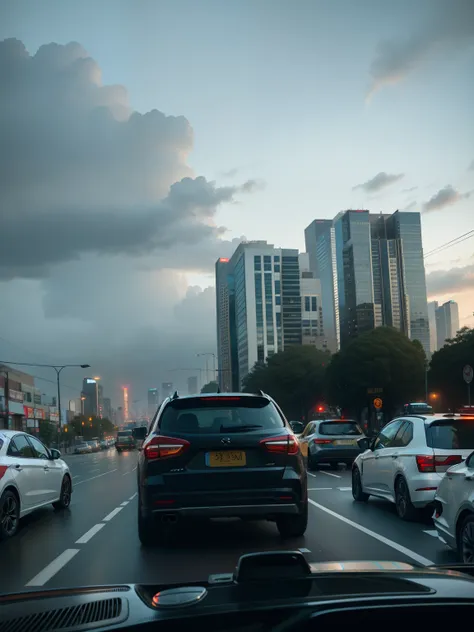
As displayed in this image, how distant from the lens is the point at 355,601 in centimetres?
210

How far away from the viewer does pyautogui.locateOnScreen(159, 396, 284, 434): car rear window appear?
7895 millimetres

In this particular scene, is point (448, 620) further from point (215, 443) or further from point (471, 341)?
point (471, 341)

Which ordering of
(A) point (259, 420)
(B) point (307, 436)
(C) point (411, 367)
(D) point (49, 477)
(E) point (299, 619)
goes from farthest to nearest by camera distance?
(C) point (411, 367), (B) point (307, 436), (D) point (49, 477), (A) point (259, 420), (E) point (299, 619)

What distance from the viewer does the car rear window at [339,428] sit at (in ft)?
69.7

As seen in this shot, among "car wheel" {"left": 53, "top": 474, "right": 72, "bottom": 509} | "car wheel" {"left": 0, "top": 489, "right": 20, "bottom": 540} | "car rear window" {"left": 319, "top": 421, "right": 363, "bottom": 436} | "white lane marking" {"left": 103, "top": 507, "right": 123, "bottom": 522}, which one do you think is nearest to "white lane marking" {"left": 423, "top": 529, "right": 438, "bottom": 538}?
"white lane marking" {"left": 103, "top": 507, "right": 123, "bottom": 522}

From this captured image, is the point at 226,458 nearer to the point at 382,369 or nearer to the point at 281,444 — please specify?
the point at 281,444

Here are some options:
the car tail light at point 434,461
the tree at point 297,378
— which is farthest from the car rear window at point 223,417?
the tree at point 297,378

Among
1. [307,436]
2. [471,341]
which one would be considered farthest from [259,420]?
[471,341]

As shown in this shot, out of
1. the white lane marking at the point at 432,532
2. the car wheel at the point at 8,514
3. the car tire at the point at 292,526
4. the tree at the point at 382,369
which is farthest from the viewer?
the tree at the point at 382,369

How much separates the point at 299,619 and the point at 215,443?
221 inches

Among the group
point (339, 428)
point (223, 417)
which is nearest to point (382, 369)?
point (339, 428)

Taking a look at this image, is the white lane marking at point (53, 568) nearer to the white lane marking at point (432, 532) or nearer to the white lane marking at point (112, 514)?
the white lane marking at point (112, 514)

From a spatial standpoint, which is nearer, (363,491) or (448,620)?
(448,620)

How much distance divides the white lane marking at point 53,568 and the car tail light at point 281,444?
263cm
